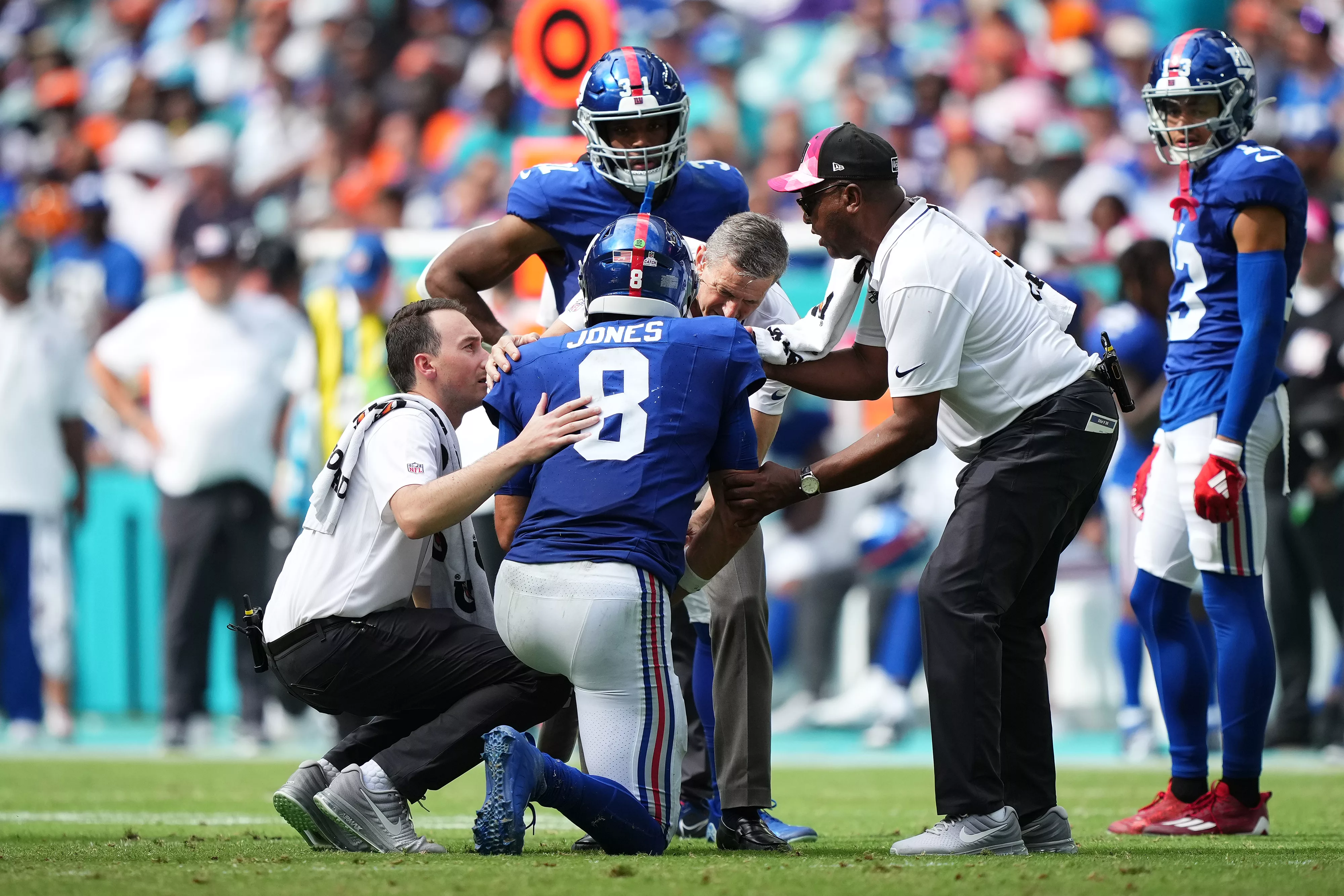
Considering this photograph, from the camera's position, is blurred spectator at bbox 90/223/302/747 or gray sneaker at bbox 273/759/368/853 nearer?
gray sneaker at bbox 273/759/368/853

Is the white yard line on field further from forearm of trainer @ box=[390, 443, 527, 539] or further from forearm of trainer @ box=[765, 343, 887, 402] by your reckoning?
forearm of trainer @ box=[765, 343, 887, 402]

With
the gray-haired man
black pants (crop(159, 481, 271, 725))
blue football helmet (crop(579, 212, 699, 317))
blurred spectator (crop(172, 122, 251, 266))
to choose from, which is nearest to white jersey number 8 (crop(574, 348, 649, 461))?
blue football helmet (crop(579, 212, 699, 317))

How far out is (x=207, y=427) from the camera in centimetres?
970

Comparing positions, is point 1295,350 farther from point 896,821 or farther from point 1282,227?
point 896,821

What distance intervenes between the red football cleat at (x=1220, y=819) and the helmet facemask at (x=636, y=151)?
260 centimetres

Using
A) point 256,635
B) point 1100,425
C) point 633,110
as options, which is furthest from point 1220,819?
point 256,635

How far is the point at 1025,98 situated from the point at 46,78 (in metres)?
9.61

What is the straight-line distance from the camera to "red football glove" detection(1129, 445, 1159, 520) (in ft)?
18.6

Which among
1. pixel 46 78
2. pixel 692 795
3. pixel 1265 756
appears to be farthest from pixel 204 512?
pixel 46 78

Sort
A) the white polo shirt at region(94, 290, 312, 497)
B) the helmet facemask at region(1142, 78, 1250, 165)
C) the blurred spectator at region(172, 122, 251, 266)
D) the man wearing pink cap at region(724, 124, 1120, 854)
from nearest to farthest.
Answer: the man wearing pink cap at region(724, 124, 1120, 854)
the helmet facemask at region(1142, 78, 1250, 165)
the white polo shirt at region(94, 290, 312, 497)
the blurred spectator at region(172, 122, 251, 266)

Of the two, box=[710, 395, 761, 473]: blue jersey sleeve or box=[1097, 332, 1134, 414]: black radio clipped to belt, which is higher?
box=[1097, 332, 1134, 414]: black radio clipped to belt

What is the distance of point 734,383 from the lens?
4148 mm

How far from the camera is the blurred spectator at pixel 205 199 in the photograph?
13.1m

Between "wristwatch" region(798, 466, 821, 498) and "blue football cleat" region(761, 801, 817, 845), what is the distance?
1095 millimetres
